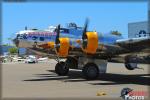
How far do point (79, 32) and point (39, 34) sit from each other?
2396mm

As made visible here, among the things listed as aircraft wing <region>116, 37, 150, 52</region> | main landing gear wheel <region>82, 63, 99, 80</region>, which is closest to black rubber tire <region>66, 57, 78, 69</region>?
main landing gear wheel <region>82, 63, 99, 80</region>

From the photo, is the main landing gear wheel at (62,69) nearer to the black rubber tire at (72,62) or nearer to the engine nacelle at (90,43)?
the black rubber tire at (72,62)

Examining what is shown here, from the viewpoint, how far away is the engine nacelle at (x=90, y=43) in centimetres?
1861

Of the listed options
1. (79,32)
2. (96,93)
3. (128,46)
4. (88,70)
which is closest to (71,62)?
(79,32)

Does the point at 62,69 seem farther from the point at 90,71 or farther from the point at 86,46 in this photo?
the point at 86,46

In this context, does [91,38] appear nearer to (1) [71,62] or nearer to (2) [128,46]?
(2) [128,46]

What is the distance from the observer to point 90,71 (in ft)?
64.3

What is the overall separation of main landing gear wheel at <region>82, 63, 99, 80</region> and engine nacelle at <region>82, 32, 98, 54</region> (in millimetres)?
1130

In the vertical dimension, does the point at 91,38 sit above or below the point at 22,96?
above

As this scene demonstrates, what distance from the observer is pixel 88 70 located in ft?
64.2

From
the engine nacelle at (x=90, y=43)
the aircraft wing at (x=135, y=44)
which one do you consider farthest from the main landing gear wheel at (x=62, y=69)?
the aircraft wing at (x=135, y=44)

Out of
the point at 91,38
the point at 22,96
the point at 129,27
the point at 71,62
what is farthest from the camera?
the point at 129,27

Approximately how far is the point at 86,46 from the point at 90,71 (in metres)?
1.62

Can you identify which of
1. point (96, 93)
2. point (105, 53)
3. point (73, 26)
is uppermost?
point (73, 26)
